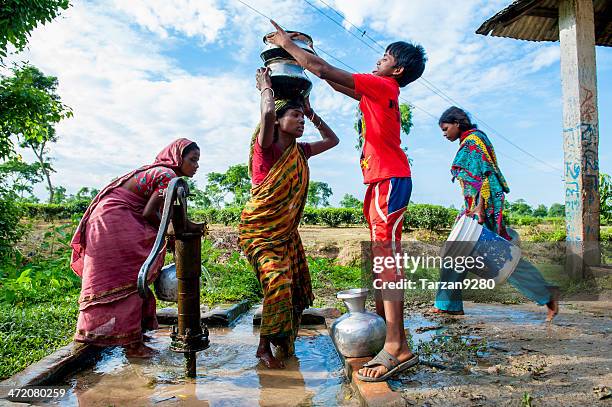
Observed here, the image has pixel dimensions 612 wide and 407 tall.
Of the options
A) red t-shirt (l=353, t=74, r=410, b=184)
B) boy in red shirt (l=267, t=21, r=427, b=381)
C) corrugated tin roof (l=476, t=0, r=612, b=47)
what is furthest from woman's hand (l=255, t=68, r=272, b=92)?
corrugated tin roof (l=476, t=0, r=612, b=47)

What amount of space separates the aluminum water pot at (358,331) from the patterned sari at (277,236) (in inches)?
14.9

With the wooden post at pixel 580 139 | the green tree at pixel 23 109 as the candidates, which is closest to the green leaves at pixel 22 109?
the green tree at pixel 23 109

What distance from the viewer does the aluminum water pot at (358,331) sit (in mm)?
2891

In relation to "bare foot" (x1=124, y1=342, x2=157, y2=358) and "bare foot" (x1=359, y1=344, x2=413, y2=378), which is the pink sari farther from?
"bare foot" (x1=359, y1=344, x2=413, y2=378)

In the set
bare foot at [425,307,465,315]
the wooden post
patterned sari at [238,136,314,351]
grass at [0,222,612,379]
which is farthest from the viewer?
the wooden post

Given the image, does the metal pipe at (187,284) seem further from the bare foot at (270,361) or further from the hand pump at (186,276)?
the bare foot at (270,361)

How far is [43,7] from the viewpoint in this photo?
337 inches

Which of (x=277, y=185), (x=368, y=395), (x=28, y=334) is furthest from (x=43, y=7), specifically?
(x=368, y=395)

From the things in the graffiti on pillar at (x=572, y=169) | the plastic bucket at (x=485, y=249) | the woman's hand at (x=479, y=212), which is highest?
the graffiti on pillar at (x=572, y=169)

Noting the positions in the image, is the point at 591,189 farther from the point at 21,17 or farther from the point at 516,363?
the point at 21,17

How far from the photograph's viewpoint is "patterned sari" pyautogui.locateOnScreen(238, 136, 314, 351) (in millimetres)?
3072

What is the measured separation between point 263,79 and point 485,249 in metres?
2.37

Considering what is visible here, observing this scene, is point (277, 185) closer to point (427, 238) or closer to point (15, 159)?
point (15, 159)

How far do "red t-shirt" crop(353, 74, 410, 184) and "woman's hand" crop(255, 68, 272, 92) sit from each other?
0.64 metres
